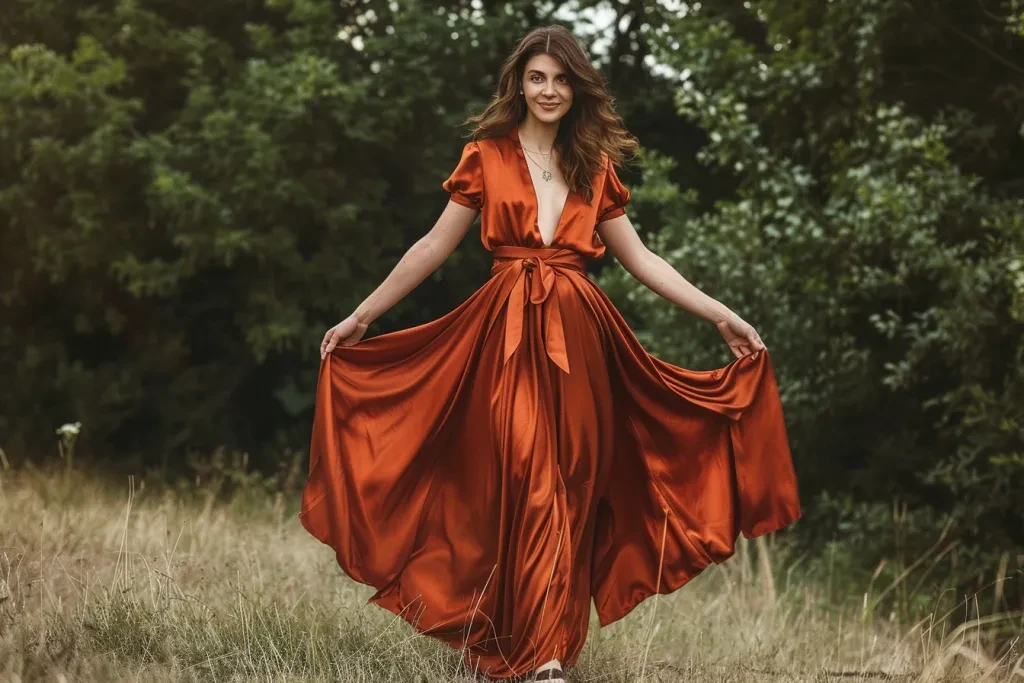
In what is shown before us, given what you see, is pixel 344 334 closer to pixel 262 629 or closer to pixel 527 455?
pixel 527 455

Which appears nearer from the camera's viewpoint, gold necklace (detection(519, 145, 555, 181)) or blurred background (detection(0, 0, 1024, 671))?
gold necklace (detection(519, 145, 555, 181))

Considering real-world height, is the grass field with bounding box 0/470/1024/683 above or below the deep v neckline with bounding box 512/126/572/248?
below

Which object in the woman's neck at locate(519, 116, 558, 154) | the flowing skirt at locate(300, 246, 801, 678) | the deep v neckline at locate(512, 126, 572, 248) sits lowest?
the flowing skirt at locate(300, 246, 801, 678)

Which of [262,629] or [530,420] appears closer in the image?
[530,420]

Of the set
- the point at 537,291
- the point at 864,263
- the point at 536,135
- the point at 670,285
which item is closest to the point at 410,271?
the point at 537,291

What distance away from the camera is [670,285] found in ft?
13.6

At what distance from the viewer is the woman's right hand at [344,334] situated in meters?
4.04

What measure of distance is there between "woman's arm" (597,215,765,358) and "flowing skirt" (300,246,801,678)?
0.09m

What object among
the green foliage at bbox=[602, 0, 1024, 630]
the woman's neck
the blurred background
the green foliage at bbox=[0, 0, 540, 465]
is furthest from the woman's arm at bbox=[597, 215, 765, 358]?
the green foliage at bbox=[0, 0, 540, 465]

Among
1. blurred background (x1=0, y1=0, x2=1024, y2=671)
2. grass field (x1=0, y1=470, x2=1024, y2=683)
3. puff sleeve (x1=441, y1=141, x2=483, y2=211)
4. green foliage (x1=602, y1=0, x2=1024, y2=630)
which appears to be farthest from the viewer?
blurred background (x1=0, y1=0, x2=1024, y2=671)

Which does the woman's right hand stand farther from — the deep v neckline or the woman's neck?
the woman's neck

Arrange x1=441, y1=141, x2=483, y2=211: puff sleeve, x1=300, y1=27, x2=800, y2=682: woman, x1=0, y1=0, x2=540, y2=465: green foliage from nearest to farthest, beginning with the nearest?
x1=300, y1=27, x2=800, y2=682: woman
x1=441, y1=141, x2=483, y2=211: puff sleeve
x1=0, y1=0, x2=540, y2=465: green foliage

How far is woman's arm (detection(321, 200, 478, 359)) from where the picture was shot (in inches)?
159

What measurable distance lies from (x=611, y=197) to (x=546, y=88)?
1.55ft
